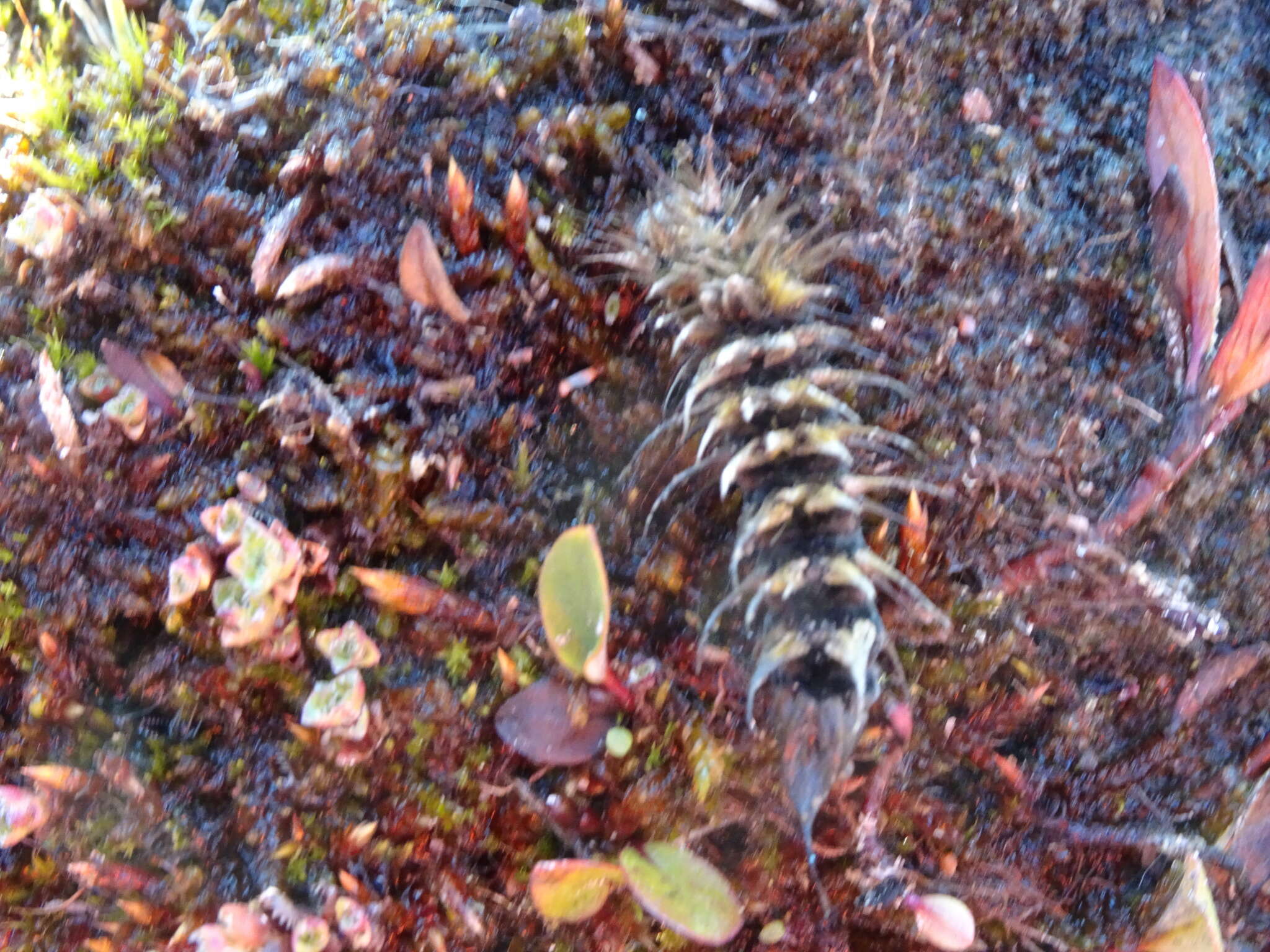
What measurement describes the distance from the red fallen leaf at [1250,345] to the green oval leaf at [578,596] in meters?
1.15

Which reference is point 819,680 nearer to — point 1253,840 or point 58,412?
point 1253,840

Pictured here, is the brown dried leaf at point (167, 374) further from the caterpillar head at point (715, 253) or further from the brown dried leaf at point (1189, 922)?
the brown dried leaf at point (1189, 922)

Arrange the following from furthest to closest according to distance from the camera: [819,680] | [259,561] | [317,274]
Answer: [317,274] → [259,561] → [819,680]

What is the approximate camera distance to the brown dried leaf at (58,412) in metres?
1.58

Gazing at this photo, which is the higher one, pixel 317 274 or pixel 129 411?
pixel 317 274

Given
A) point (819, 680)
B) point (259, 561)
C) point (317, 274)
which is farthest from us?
point (317, 274)

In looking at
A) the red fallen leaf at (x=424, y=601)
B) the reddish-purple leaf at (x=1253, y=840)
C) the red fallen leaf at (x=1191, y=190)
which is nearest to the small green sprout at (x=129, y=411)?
the red fallen leaf at (x=424, y=601)

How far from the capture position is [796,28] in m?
1.70

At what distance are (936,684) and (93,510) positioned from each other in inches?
59.9

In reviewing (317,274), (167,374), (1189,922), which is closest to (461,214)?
(317,274)

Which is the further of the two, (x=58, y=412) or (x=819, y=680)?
(x=58, y=412)

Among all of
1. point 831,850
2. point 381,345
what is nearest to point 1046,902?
point 831,850

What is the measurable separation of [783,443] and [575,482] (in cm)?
40

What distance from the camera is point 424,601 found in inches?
60.6
